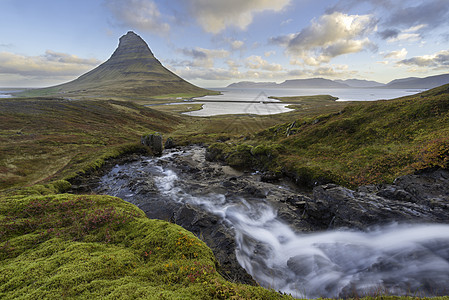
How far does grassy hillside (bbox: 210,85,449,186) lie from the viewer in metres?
21.3

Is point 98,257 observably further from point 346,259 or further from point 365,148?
point 365,148

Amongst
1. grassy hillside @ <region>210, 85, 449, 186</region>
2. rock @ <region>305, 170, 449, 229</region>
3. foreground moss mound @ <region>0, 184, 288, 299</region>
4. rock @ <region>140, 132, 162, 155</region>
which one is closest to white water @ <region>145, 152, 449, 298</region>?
rock @ <region>305, 170, 449, 229</region>

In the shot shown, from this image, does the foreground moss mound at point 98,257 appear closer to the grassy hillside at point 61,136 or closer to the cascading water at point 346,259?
the cascading water at point 346,259

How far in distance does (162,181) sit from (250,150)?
1753 centimetres

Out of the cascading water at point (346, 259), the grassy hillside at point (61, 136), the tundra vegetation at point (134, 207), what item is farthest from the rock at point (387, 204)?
the grassy hillside at point (61, 136)

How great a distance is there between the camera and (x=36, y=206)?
13.6 meters

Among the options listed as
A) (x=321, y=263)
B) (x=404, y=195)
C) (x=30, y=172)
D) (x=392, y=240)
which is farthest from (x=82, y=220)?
(x=30, y=172)

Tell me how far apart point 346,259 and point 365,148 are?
65.8 feet

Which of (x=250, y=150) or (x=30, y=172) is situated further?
(x=250, y=150)

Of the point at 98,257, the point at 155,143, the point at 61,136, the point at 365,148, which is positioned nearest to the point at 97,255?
the point at 98,257

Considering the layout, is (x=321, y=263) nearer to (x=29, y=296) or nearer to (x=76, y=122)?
(x=29, y=296)

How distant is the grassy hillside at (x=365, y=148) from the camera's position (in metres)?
21.3

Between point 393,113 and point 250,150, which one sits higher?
point 393,113

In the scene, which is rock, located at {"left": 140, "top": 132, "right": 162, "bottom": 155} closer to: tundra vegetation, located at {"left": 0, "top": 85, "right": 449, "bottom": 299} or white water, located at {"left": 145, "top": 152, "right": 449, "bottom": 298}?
tundra vegetation, located at {"left": 0, "top": 85, "right": 449, "bottom": 299}
